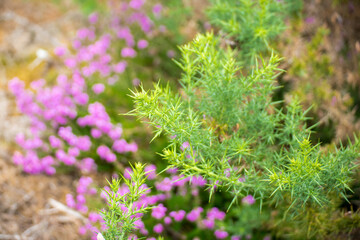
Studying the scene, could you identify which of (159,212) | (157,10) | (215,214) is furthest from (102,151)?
(157,10)

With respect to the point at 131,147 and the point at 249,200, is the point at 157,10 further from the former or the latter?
the point at 249,200

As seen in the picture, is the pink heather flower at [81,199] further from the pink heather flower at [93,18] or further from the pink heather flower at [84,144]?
the pink heather flower at [93,18]

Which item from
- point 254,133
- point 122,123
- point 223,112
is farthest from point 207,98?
point 122,123

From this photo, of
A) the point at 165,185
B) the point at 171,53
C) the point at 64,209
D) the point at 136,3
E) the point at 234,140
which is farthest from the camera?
the point at 136,3

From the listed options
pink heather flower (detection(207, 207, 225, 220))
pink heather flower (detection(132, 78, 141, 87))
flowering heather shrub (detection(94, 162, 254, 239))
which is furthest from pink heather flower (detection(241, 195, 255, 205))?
pink heather flower (detection(132, 78, 141, 87))

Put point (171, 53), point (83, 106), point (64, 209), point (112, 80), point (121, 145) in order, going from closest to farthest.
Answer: point (64, 209) < point (121, 145) < point (83, 106) < point (112, 80) < point (171, 53)

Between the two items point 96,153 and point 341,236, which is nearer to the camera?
point 341,236

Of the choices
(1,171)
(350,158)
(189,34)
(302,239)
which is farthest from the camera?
(189,34)

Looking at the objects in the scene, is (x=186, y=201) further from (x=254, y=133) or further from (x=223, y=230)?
(x=254, y=133)
